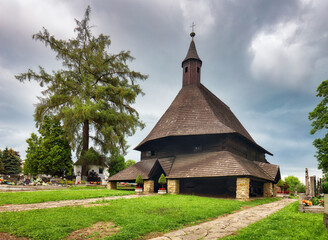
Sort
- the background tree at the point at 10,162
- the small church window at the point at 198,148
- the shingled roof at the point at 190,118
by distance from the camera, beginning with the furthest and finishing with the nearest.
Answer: the background tree at the point at 10,162 < the small church window at the point at 198,148 < the shingled roof at the point at 190,118

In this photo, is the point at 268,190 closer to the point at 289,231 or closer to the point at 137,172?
the point at 137,172

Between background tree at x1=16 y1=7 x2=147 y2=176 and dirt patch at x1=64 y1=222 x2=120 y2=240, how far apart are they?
19909 mm

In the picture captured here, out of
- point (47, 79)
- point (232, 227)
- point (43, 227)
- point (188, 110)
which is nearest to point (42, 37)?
point (47, 79)

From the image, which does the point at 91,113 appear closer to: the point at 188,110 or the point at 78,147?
the point at 78,147

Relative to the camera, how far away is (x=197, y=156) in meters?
18.6

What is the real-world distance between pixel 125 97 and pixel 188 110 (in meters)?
9.94

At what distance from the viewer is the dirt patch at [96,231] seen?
18.5ft

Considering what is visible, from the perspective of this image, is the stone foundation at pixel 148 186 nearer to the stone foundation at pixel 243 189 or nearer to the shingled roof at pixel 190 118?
the shingled roof at pixel 190 118

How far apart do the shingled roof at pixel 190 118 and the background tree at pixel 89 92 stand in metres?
6.07

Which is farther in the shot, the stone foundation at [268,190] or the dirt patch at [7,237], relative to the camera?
the stone foundation at [268,190]

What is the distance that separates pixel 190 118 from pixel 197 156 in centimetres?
366

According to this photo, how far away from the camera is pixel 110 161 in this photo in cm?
2814

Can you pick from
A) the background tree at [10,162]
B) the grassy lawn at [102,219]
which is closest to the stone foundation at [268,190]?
the grassy lawn at [102,219]

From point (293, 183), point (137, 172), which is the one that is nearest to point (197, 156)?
point (137, 172)
